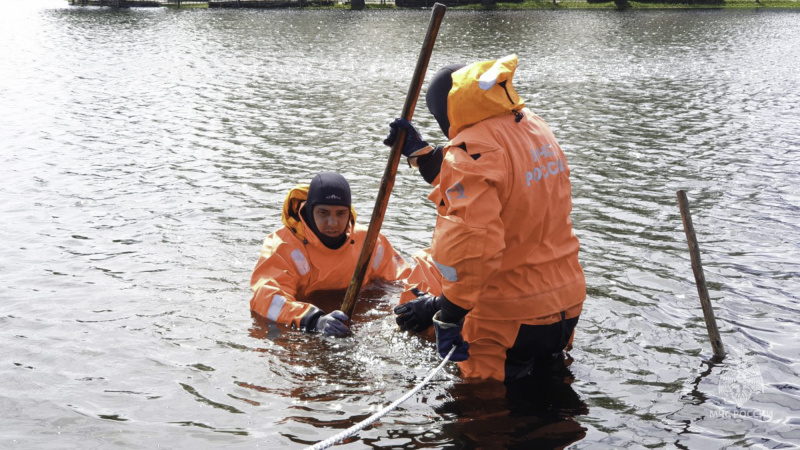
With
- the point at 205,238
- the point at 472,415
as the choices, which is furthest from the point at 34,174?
the point at 472,415

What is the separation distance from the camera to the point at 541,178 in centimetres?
512

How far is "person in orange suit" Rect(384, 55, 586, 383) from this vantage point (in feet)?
15.7

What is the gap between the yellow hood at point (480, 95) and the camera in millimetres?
5000

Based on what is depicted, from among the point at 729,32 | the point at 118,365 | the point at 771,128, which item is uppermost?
the point at 729,32

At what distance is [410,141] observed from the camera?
251 inches

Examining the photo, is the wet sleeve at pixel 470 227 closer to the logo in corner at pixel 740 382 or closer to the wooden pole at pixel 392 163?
the wooden pole at pixel 392 163

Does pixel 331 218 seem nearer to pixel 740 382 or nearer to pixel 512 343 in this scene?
pixel 512 343

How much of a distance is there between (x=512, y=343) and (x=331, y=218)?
A: 282 cm

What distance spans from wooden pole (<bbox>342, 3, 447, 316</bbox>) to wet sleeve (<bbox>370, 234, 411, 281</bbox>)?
1108 millimetres

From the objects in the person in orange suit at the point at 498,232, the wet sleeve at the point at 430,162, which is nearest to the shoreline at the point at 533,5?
the wet sleeve at the point at 430,162

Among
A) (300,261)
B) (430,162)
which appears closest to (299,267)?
(300,261)

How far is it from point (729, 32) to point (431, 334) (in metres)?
37.9

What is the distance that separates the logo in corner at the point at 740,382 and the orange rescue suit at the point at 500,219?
5.46 feet

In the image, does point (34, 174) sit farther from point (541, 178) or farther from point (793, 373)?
point (793, 373)
